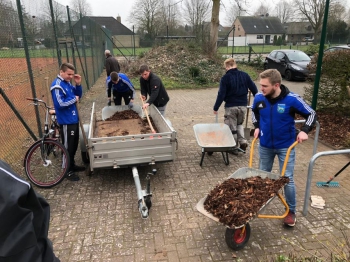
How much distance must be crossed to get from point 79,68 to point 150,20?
3328cm

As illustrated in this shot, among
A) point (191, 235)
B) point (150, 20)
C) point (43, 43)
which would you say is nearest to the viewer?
point (191, 235)

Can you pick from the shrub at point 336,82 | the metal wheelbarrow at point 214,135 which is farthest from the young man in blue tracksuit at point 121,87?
the shrub at point 336,82

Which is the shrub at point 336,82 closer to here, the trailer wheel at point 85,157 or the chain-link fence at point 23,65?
the trailer wheel at point 85,157

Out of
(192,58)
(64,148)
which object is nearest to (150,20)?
(192,58)

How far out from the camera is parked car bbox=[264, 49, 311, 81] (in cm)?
1511

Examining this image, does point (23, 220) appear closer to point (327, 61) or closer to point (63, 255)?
point (63, 255)

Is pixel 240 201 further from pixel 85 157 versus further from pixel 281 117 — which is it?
pixel 85 157

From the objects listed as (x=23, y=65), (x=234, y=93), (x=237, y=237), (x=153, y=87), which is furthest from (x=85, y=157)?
(x=237, y=237)

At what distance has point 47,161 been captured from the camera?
4.74 metres

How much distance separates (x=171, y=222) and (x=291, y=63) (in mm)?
14382

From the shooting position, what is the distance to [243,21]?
6900 cm

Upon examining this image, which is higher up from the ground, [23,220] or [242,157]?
[23,220]

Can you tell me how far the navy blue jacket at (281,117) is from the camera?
11.0 ft

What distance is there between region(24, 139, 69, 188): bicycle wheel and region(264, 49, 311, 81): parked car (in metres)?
13.4
